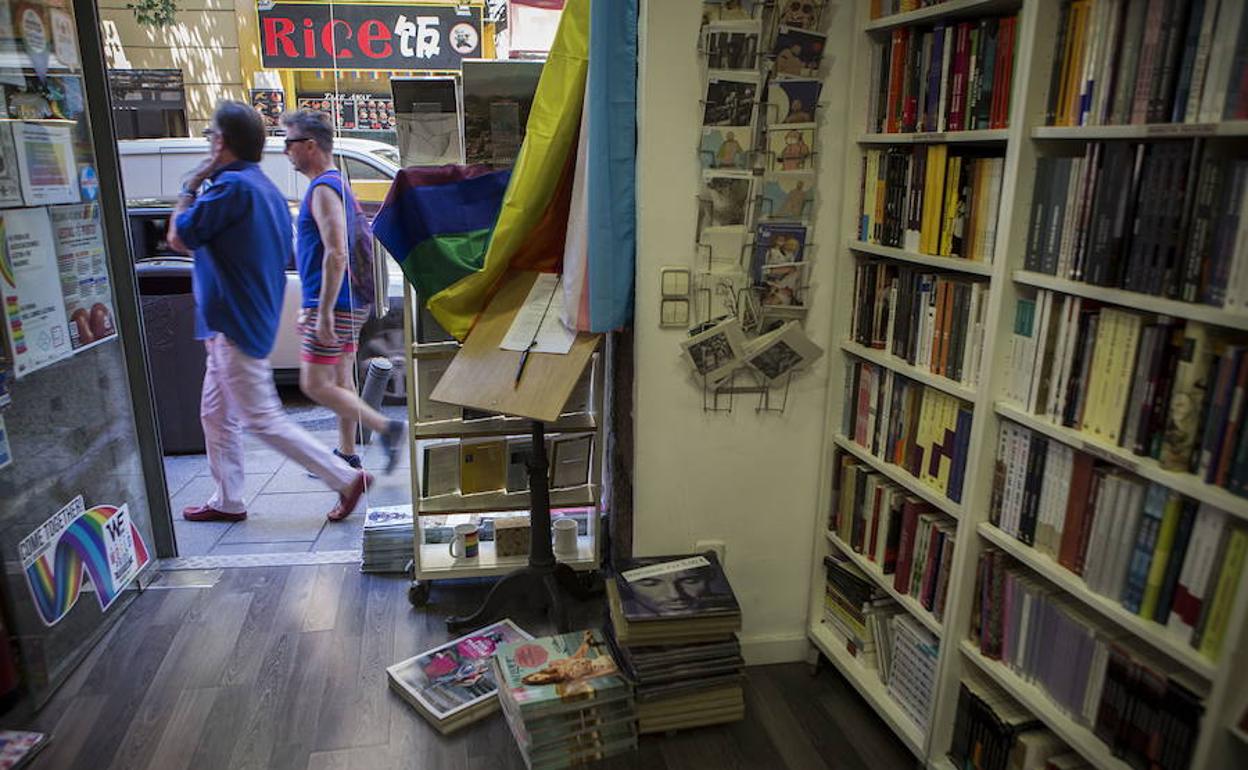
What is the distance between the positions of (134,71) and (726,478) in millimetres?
2570

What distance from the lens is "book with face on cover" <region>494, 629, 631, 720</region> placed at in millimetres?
2027

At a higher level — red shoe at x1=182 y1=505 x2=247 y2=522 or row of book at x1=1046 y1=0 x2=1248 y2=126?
row of book at x1=1046 y1=0 x2=1248 y2=126

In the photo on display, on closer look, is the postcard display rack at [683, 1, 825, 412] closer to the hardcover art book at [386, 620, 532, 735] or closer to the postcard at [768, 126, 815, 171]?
the postcard at [768, 126, 815, 171]

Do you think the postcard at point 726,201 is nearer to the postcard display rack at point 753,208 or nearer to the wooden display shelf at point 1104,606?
the postcard display rack at point 753,208

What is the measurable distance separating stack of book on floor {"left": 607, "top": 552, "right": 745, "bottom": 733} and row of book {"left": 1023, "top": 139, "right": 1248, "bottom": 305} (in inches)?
44.9

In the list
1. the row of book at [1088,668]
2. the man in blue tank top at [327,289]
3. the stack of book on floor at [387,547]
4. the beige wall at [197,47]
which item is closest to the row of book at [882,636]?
the row of book at [1088,668]

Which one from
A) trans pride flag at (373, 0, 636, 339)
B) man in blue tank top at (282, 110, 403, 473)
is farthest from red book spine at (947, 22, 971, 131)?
man in blue tank top at (282, 110, 403, 473)

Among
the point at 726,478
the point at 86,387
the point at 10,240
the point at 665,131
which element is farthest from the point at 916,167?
the point at 86,387

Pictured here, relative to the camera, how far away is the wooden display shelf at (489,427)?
8.78 ft

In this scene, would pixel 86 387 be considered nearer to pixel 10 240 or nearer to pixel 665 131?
pixel 10 240

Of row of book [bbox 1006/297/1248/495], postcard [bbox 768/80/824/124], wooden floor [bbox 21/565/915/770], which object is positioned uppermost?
postcard [bbox 768/80/824/124]

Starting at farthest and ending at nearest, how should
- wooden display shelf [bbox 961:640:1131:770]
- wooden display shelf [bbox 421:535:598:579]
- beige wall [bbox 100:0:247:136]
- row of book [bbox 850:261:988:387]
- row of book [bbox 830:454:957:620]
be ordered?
beige wall [bbox 100:0:247:136] < wooden display shelf [bbox 421:535:598:579] < row of book [bbox 830:454:957:620] < row of book [bbox 850:261:988:387] < wooden display shelf [bbox 961:640:1131:770]

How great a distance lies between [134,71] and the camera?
2.96m

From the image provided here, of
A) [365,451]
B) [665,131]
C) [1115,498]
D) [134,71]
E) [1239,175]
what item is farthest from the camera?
[365,451]
